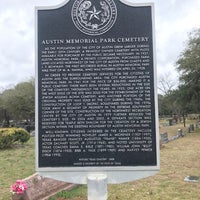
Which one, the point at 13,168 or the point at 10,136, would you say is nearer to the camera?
the point at 13,168

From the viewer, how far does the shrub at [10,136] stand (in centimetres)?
1798

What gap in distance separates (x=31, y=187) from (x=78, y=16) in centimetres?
416

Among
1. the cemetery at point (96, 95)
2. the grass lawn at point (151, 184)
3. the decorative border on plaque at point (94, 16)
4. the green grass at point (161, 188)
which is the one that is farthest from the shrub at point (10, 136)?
the decorative border on plaque at point (94, 16)

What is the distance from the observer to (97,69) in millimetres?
4418

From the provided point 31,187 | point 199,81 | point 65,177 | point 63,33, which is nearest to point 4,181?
point 31,187

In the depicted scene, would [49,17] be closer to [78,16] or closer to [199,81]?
[78,16]

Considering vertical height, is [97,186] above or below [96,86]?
below

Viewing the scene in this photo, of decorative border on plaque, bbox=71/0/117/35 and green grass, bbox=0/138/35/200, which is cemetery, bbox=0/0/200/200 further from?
green grass, bbox=0/138/35/200

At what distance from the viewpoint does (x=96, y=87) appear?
4398 millimetres

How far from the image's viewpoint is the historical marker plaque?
433 cm

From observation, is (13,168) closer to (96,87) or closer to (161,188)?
(161,188)

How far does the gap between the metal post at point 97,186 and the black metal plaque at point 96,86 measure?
6.9 inches

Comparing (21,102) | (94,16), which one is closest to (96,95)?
(94,16)

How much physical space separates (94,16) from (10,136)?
15.0 metres
